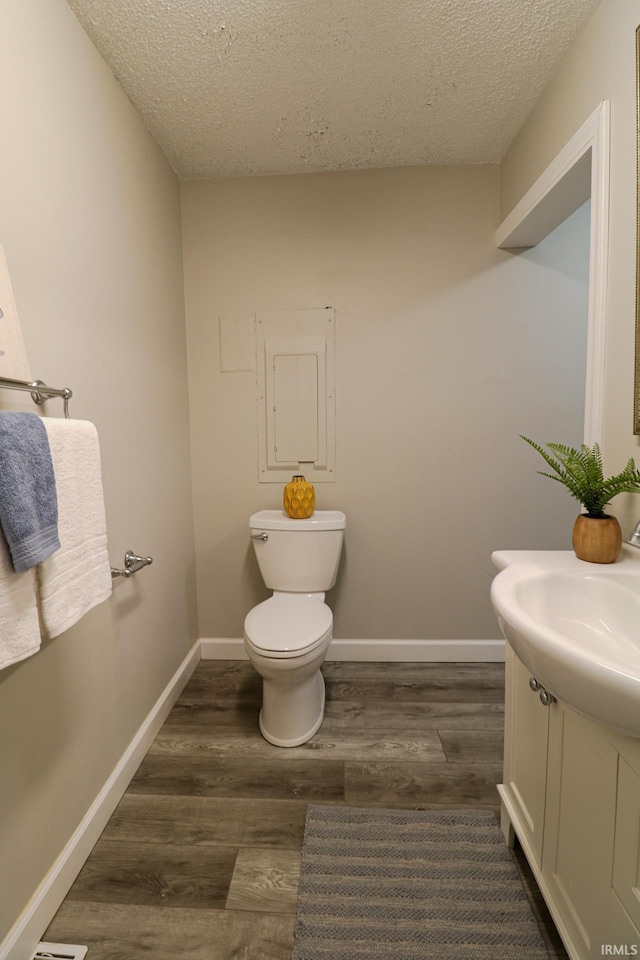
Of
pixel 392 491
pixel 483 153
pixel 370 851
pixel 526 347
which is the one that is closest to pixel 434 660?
pixel 392 491

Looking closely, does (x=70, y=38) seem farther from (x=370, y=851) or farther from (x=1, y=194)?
(x=370, y=851)

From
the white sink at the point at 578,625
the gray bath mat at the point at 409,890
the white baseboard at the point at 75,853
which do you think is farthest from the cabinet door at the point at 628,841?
the white baseboard at the point at 75,853

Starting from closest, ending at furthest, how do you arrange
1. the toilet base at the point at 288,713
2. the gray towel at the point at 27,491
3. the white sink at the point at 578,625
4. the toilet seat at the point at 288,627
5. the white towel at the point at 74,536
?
the white sink at the point at 578,625
the gray towel at the point at 27,491
the white towel at the point at 74,536
the toilet seat at the point at 288,627
the toilet base at the point at 288,713

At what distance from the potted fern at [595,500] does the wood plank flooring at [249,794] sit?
0.91 m

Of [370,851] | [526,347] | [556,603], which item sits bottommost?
[370,851]

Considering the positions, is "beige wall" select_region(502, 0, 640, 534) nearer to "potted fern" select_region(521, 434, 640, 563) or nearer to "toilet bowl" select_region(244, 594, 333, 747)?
"potted fern" select_region(521, 434, 640, 563)

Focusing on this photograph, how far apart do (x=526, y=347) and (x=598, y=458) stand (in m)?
1.02

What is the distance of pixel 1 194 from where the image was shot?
0.97 metres

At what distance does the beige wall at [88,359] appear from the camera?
1.03m

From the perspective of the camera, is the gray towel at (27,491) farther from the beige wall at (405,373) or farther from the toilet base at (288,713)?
the beige wall at (405,373)

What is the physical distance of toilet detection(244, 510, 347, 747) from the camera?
159cm

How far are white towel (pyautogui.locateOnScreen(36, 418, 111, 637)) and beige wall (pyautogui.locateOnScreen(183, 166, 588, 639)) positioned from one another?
1.13 meters

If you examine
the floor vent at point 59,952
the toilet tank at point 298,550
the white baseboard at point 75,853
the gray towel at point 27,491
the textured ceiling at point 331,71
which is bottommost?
the floor vent at point 59,952

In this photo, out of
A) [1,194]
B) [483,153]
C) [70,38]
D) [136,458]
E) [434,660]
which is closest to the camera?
[1,194]
